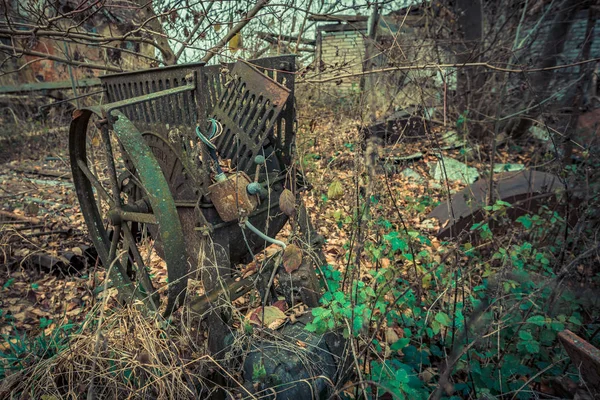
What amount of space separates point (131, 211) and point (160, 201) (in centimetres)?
80

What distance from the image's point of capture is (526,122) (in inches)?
314

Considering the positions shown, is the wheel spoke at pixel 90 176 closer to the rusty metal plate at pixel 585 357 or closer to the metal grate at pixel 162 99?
the metal grate at pixel 162 99

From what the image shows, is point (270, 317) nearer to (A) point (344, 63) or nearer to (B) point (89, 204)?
(B) point (89, 204)

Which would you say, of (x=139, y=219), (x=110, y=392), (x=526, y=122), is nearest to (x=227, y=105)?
(x=139, y=219)

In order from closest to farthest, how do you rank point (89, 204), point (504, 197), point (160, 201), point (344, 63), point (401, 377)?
1. point (401, 377)
2. point (160, 201)
3. point (89, 204)
4. point (344, 63)
5. point (504, 197)

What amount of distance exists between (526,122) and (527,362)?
277 inches

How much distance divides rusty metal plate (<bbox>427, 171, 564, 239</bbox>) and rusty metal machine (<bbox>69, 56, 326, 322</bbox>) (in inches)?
81.9

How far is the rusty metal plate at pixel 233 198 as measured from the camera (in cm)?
225

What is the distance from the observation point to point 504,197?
13.7 feet

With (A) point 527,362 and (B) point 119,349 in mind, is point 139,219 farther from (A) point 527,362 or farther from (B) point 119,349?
(A) point 527,362

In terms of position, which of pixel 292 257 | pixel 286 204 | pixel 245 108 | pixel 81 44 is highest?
pixel 81 44

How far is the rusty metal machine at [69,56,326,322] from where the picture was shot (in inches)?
82.4

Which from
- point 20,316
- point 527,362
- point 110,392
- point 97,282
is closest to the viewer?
point 110,392

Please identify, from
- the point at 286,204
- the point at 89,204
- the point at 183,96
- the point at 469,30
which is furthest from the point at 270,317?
the point at 469,30
